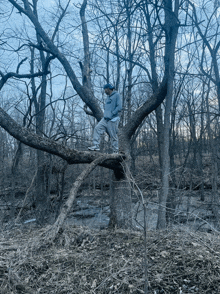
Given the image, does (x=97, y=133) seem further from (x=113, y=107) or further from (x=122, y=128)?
(x=122, y=128)

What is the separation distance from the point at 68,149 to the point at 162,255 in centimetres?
312

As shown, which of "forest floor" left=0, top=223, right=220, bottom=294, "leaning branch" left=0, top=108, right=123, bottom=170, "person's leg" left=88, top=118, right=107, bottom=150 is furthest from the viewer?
"person's leg" left=88, top=118, right=107, bottom=150

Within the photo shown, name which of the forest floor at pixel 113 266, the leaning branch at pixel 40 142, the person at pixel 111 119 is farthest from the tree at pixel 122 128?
the forest floor at pixel 113 266

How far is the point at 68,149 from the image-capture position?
575 cm

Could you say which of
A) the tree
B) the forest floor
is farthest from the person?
the forest floor

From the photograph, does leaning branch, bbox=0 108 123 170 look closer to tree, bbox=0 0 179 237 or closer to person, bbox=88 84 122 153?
tree, bbox=0 0 179 237

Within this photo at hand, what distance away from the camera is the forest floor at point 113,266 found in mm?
2951

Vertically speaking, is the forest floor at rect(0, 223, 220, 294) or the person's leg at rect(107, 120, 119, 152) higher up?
the person's leg at rect(107, 120, 119, 152)

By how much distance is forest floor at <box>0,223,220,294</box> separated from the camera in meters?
2.95

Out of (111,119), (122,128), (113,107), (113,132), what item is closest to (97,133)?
(113,132)

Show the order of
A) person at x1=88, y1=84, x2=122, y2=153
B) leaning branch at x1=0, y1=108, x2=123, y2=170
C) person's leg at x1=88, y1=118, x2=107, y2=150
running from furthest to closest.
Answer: person at x1=88, y1=84, x2=122, y2=153
person's leg at x1=88, y1=118, x2=107, y2=150
leaning branch at x1=0, y1=108, x2=123, y2=170

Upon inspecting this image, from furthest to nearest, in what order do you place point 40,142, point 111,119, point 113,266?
point 111,119 < point 40,142 < point 113,266

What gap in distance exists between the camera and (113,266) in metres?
3.31

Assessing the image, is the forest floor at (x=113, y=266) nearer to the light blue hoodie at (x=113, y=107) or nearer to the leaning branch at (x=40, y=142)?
the leaning branch at (x=40, y=142)
